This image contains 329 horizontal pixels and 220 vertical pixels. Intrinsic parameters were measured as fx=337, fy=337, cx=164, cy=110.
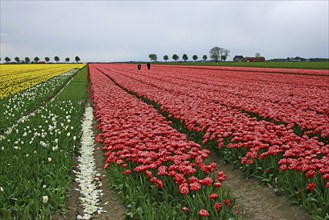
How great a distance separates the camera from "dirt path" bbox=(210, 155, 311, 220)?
16.6ft

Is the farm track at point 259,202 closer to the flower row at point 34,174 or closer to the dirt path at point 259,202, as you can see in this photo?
the dirt path at point 259,202

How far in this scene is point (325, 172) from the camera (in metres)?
4.78

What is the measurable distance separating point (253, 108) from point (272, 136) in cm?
486

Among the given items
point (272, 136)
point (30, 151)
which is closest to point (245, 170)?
point (272, 136)

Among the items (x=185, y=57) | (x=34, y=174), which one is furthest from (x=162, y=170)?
(x=185, y=57)

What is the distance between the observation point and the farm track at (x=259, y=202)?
5.07 m

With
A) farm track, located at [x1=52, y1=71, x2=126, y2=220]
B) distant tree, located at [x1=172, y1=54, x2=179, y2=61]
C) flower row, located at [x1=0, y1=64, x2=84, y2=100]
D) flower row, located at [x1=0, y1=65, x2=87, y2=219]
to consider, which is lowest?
distant tree, located at [x1=172, y1=54, x2=179, y2=61]

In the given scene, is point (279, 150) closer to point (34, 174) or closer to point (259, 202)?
point (259, 202)

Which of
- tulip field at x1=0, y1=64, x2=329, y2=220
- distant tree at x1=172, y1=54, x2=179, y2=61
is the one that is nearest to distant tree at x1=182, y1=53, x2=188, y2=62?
distant tree at x1=172, y1=54, x2=179, y2=61

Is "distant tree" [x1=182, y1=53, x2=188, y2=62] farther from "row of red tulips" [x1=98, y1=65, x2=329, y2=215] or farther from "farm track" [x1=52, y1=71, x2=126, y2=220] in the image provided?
"farm track" [x1=52, y1=71, x2=126, y2=220]

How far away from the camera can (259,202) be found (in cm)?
565

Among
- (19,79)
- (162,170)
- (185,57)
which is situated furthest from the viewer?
(185,57)

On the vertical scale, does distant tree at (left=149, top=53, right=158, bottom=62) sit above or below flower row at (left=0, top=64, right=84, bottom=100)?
below

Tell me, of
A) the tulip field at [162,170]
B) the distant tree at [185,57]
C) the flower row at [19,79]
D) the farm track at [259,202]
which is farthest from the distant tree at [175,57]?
the farm track at [259,202]
